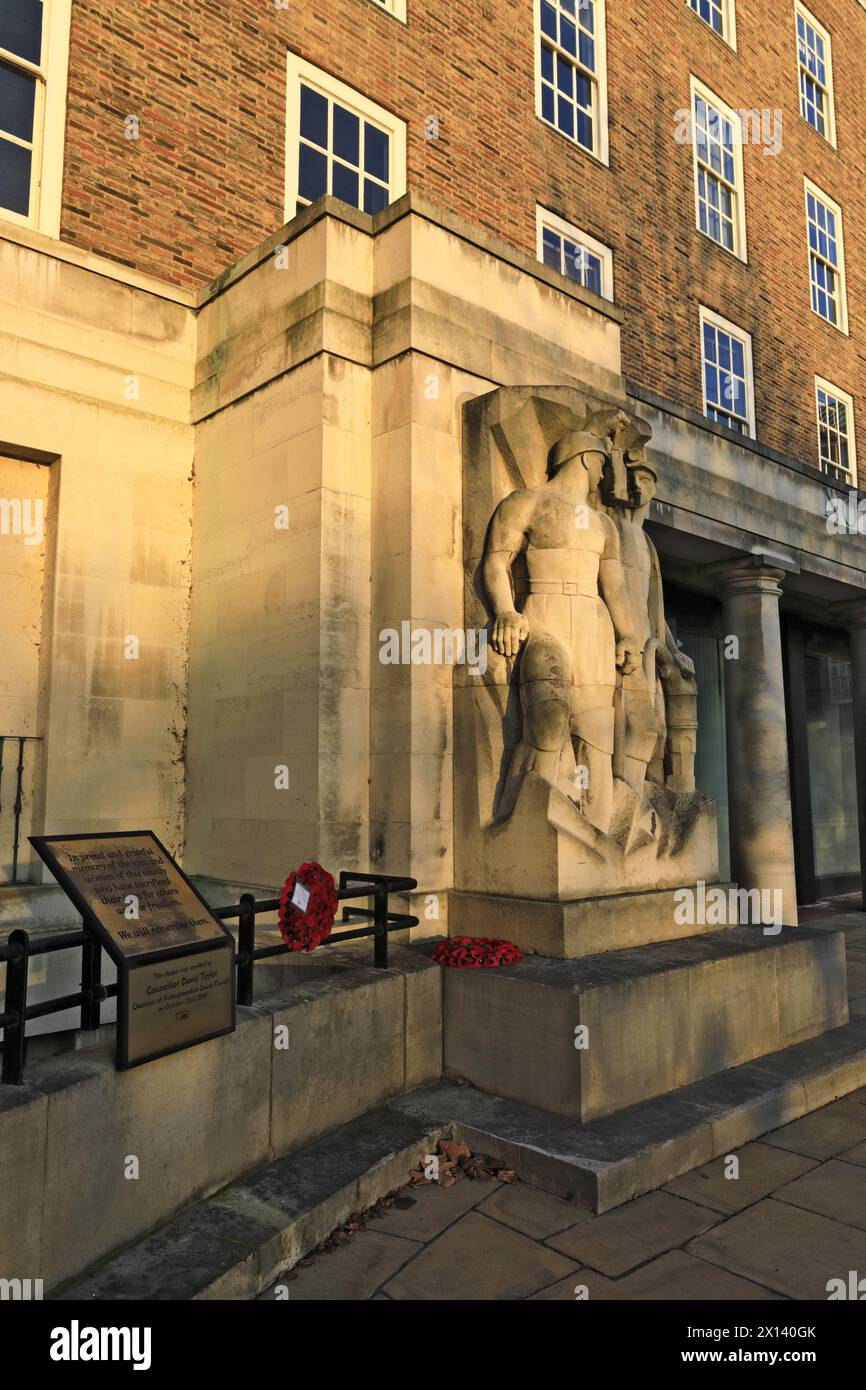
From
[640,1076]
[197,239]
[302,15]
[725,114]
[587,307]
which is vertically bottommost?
[640,1076]

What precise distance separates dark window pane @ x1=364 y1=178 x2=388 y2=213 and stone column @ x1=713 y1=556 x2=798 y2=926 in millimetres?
6114

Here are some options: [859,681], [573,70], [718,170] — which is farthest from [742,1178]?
[718,170]

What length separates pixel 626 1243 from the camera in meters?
4.47

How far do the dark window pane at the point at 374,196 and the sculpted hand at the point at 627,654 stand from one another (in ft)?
21.5

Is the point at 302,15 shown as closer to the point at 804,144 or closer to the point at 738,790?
the point at 738,790

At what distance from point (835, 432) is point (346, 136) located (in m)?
12.7

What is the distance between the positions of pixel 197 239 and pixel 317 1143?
8.24 meters

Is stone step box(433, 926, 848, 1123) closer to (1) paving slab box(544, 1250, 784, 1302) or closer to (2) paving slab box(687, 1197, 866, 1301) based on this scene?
(2) paving slab box(687, 1197, 866, 1301)

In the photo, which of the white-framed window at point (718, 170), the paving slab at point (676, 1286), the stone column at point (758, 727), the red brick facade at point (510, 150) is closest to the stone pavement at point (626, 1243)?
the paving slab at point (676, 1286)

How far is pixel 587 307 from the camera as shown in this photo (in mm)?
9328

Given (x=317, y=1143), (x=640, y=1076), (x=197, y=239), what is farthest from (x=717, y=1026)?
(x=197, y=239)

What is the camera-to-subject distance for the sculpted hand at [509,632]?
722 cm

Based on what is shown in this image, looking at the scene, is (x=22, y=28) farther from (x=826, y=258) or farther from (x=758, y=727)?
(x=826, y=258)

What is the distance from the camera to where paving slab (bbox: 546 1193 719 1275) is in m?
4.33
